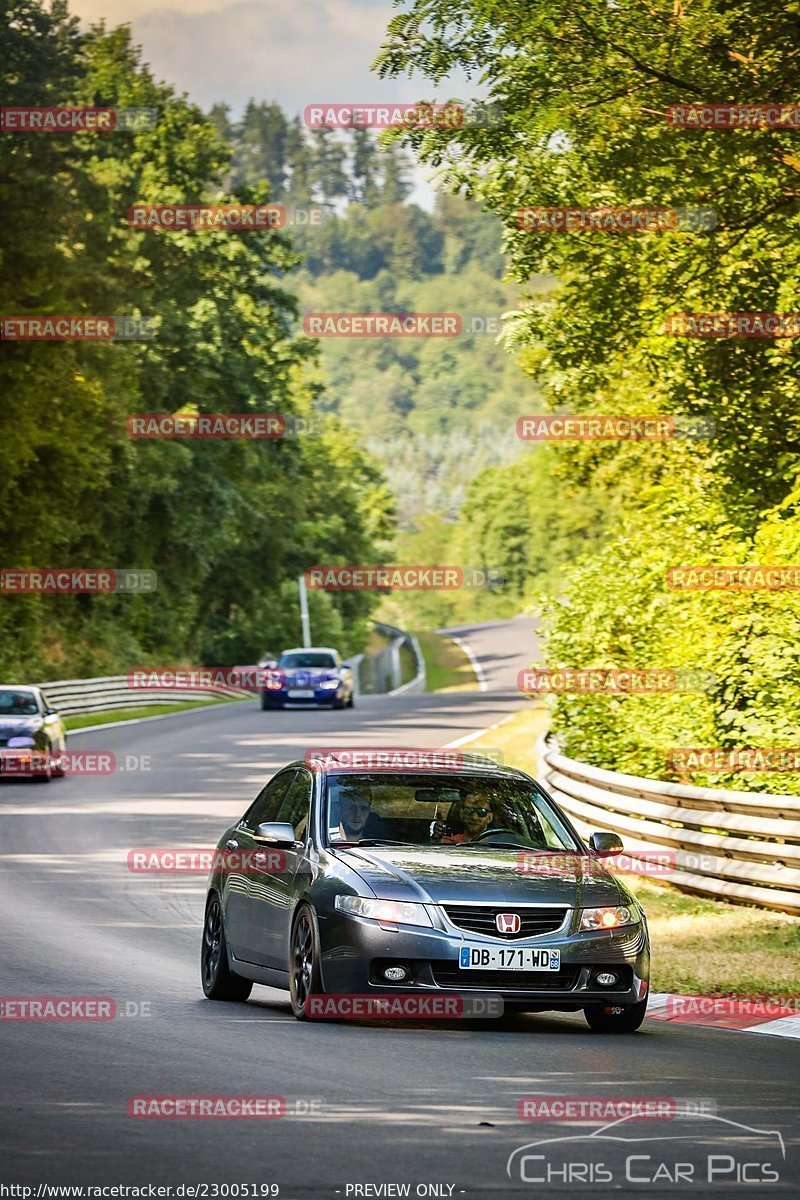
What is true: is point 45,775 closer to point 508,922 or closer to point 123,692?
point 123,692

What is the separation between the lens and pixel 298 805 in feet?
37.8

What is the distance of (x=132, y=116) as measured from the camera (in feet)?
218

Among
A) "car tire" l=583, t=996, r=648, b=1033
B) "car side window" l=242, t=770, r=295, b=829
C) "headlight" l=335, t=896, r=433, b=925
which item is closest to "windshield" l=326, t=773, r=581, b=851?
"car side window" l=242, t=770, r=295, b=829

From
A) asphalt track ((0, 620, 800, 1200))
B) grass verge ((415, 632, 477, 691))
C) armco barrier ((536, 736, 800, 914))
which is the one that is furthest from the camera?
grass verge ((415, 632, 477, 691))

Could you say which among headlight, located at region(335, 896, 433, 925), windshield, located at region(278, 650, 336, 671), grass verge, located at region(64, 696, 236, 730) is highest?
headlight, located at region(335, 896, 433, 925)

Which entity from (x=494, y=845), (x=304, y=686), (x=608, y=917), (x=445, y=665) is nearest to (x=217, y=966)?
(x=494, y=845)

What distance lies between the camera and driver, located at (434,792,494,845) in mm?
11078

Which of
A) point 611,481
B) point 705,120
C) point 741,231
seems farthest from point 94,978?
point 611,481

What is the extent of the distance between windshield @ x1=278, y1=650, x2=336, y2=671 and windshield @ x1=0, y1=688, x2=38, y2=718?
1936 cm

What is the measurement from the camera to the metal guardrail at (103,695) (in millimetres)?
46875

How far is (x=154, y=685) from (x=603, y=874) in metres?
46.3

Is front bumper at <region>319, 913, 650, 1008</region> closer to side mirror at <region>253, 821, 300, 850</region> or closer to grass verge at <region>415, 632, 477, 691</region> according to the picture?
side mirror at <region>253, 821, 300, 850</region>

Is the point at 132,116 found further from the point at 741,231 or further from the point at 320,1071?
the point at 320,1071

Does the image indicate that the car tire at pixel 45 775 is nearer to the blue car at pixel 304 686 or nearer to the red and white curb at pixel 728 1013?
the blue car at pixel 304 686
